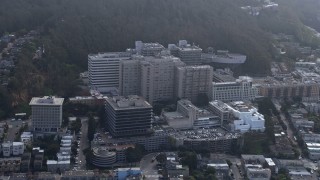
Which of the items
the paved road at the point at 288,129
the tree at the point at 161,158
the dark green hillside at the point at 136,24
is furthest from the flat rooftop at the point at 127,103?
the dark green hillside at the point at 136,24

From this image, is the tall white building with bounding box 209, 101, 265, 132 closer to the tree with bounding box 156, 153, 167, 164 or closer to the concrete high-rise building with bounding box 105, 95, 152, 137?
the concrete high-rise building with bounding box 105, 95, 152, 137

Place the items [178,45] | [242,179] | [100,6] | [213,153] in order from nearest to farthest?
1. [242,179]
2. [213,153]
3. [178,45]
4. [100,6]

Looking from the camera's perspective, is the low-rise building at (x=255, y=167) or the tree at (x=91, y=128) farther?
the tree at (x=91, y=128)

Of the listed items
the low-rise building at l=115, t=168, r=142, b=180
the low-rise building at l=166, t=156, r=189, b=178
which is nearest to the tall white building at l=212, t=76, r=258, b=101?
the low-rise building at l=166, t=156, r=189, b=178

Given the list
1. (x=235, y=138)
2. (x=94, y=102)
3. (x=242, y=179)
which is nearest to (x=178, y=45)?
(x=94, y=102)

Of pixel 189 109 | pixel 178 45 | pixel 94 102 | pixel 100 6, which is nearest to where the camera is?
pixel 189 109

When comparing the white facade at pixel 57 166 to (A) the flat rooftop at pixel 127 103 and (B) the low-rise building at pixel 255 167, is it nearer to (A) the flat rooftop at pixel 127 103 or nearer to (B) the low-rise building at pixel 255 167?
(A) the flat rooftop at pixel 127 103

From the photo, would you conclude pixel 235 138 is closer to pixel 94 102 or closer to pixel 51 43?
pixel 94 102

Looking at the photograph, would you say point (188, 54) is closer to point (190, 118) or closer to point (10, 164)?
point (190, 118)
